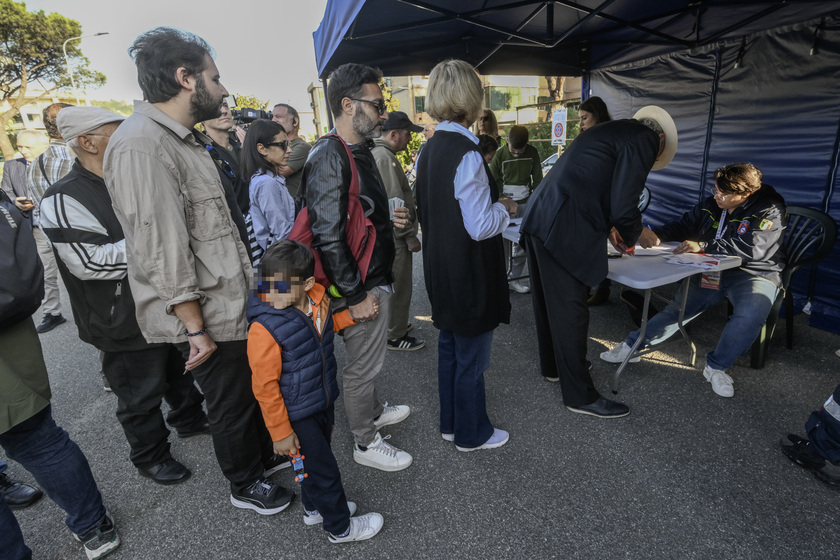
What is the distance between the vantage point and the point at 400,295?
11.0 feet

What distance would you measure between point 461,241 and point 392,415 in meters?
1.27

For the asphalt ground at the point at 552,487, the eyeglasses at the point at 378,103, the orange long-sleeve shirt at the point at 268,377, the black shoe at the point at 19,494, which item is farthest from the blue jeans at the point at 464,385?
the black shoe at the point at 19,494

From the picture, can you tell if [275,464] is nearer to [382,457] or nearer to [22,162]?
[382,457]

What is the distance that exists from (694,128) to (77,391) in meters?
6.54

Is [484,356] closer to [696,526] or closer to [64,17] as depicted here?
[696,526]

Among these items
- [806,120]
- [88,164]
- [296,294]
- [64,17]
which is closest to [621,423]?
[296,294]

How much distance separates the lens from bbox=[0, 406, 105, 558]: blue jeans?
159cm

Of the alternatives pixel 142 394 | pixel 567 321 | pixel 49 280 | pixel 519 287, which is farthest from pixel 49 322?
pixel 567 321

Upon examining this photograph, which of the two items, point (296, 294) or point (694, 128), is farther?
point (694, 128)

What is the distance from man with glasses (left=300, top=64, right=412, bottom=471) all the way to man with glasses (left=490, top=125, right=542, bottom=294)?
296cm

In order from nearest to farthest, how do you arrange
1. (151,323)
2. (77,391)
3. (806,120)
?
1. (151,323)
2. (77,391)
3. (806,120)

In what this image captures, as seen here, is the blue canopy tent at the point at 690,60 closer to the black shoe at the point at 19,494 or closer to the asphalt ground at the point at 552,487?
the asphalt ground at the point at 552,487

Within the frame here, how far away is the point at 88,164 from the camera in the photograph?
72.7 inches

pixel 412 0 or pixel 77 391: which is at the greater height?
pixel 412 0
